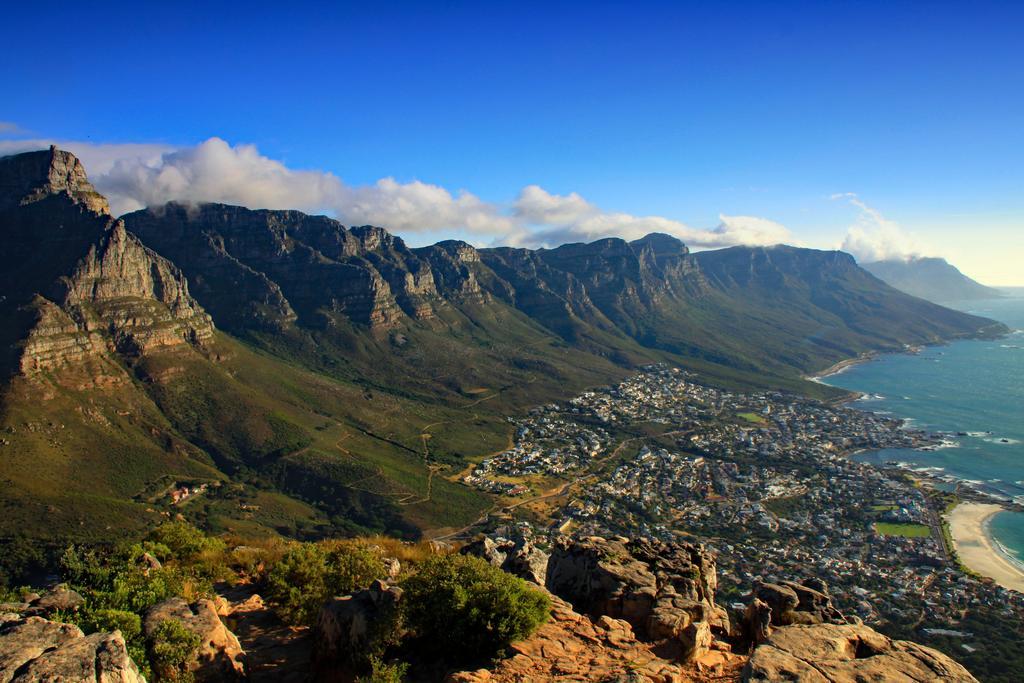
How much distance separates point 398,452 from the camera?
144 m

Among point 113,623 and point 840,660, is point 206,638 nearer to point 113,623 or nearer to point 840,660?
point 113,623

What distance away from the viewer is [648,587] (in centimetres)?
2567

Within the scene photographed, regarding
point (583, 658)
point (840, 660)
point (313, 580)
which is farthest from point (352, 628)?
point (840, 660)

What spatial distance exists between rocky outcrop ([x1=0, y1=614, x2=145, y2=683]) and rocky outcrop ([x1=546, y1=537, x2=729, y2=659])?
17.6 metres

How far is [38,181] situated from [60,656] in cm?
21908

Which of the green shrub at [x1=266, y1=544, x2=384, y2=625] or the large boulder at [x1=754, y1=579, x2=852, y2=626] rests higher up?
the large boulder at [x1=754, y1=579, x2=852, y2=626]

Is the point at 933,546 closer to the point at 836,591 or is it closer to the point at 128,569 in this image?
the point at 836,591

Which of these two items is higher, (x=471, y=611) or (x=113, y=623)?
(x=471, y=611)

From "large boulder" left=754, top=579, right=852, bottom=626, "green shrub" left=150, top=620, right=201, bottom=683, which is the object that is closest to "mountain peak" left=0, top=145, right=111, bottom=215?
"green shrub" left=150, top=620, right=201, bottom=683

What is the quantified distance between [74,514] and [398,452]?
68885 millimetres

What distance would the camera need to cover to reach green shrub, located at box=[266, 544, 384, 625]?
88.1 ft

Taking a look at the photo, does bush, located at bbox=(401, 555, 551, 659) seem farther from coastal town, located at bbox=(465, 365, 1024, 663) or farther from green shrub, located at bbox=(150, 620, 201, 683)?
coastal town, located at bbox=(465, 365, 1024, 663)

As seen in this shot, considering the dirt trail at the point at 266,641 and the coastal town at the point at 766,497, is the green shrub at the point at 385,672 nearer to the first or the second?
the dirt trail at the point at 266,641

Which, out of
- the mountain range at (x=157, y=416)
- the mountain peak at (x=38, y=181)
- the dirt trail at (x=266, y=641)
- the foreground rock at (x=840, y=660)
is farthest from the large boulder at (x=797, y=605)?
the mountain peak at (x=38, y=181)
